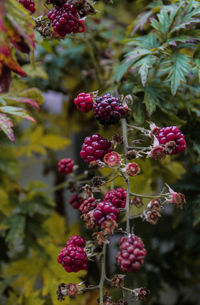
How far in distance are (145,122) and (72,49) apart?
2.20 feet

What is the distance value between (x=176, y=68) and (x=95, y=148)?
25 cm

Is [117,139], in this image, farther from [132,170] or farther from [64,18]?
[64,18]

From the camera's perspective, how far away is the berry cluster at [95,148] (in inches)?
22.9

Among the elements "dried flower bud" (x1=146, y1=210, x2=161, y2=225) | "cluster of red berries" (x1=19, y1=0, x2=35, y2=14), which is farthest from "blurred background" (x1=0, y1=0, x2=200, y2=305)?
"dried flower bud" (x1=146, y1=210, x2=161, y2=225)

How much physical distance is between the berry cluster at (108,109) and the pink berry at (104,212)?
6.4 inches

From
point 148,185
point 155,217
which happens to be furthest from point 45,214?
point 155,217

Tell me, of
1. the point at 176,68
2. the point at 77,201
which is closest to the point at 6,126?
the point at 77,201

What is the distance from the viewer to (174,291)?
1292 mm

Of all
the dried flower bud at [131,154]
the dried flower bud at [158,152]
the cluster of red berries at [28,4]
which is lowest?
the dried flower bud at [131,154]

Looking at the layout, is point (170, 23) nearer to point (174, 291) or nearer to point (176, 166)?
point (176, 166)

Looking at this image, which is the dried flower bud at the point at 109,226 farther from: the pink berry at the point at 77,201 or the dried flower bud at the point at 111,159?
the pink berry at the point at 77,201

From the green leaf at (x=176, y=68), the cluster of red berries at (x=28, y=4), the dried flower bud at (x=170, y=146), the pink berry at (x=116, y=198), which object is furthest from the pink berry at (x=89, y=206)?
the cluster of red berries at (x=28, y=4)

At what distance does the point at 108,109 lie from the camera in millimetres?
586

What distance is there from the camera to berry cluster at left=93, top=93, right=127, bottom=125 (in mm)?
588
